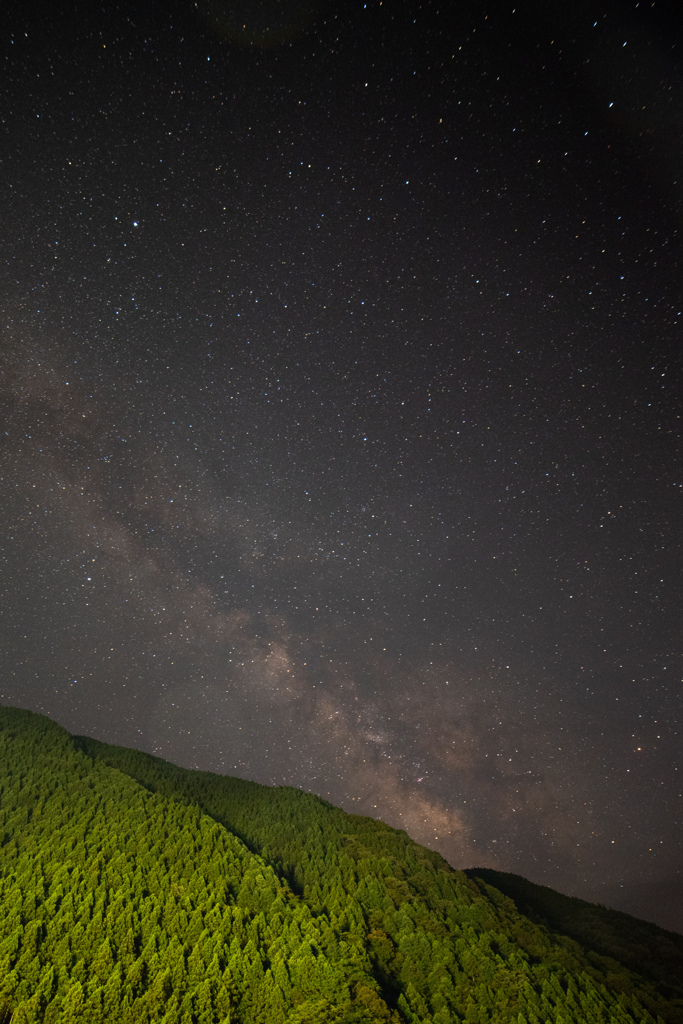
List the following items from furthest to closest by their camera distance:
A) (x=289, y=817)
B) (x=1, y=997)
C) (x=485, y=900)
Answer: (x=289, y=817) < (x=485, y=900) < (x=1, y=997)

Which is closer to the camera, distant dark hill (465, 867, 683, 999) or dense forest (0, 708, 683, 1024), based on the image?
dense forest (0, 708, 683, 1024)

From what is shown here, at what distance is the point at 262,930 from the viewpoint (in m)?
20.5

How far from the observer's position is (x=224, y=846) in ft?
87.4

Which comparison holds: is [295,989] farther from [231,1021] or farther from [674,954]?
[674,954]

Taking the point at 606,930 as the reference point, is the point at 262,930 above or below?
below

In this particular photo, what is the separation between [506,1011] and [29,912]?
19249 mm

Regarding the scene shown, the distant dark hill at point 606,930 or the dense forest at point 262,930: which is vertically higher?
the distant dark hill at point 606,930

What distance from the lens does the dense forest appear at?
16.5 m

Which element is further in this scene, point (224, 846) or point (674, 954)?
point (674, 954)

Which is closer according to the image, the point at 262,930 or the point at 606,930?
the point at 262,930

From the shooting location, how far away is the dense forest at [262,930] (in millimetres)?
16516

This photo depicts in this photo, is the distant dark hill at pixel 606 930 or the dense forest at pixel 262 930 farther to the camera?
the distant dark hill at pixel 606 930

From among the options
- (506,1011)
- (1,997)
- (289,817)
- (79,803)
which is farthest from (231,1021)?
(289,817)

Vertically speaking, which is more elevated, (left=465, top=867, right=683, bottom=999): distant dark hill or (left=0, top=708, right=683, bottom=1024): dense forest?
(left=465, top=867, right=683, bottom=999): distant dark hill
